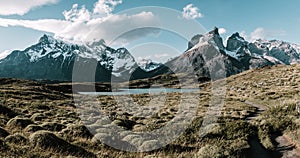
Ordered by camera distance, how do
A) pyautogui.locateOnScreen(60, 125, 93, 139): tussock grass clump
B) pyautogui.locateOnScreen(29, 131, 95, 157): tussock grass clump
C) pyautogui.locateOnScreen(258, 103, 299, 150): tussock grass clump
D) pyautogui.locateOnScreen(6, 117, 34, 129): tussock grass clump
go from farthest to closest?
pyautogui.locateOnScreen(6, 117, 34, 129): tussock grass clump
pyautogui.locateOnScreen(60, 125, 93, 139): tussock grass clump
pyautogui.locateOnScreen(258, 103, 299, 150): tussock grass clump
pyautogui.locateOnScreen(29, 131, 95, 157): tussock grass clump

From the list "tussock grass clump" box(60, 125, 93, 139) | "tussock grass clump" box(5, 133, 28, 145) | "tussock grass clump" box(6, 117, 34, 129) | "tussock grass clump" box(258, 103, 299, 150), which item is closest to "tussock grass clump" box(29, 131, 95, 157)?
"tussock grass clump" box(5, 133, 28, 145)

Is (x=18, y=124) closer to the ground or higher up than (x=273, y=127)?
higher up

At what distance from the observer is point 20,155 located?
13.2 metres

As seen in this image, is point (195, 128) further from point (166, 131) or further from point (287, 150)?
point (287, 150)

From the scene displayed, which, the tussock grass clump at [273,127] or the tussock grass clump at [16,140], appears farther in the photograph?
the tussock grass clump at [273,127]

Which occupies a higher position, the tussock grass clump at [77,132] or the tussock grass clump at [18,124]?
the tussock grass clump at [18,124]

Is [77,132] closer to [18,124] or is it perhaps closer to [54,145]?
[18,124]

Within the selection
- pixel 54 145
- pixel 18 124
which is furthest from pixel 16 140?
pixel 18 124

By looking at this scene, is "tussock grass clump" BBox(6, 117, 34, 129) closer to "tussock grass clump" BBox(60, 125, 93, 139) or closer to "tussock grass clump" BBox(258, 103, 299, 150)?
"tussock grass clump" BBox(60, 125, 93, 139)

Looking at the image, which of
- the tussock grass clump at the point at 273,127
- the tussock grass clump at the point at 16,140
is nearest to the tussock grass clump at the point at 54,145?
the tussock grass clump at the point at 16,140

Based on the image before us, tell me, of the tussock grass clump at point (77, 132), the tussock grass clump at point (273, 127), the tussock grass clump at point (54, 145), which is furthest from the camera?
the tussock grass clump at point (77, 132)

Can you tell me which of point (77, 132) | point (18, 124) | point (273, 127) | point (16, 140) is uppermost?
point (18, 124)

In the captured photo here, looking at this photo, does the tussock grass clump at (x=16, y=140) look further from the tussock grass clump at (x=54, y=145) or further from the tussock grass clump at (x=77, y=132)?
the tussock grass clump at (x=77, y=132)

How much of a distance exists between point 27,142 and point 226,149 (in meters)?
11.4
